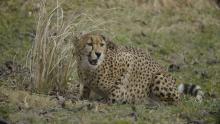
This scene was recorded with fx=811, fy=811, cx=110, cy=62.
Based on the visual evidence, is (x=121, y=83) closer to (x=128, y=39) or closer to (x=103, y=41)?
(x=103, y=41)

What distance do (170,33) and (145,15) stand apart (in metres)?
0.59

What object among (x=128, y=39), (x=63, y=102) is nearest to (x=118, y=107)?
(x=63, y=102)

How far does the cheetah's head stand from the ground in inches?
19.7

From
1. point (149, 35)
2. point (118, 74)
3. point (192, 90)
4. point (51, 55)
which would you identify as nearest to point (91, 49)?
point (118, 74)

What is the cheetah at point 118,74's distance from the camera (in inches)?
364

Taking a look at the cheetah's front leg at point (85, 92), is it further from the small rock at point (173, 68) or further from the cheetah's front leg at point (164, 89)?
the small rock at point (173, 68)

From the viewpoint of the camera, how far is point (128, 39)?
1313 centimetres

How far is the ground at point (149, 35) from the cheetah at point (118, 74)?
0.37 metres

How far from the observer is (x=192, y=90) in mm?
9977

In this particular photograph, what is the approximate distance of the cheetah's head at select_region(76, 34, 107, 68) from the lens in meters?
9.18

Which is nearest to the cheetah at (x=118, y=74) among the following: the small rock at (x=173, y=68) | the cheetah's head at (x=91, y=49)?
the cheetah's head at (x=91, y=49)

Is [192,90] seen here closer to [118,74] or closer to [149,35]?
[118,74]

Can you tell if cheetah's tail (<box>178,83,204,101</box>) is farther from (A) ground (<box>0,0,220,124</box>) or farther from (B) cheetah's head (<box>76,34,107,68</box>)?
(B) cheetah's head (<box>76,34,107,68</box>)

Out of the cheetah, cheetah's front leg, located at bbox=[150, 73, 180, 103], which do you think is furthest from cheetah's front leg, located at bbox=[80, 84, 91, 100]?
cheetah's front leg, located at bbox=[150, 73, 180, 103]
